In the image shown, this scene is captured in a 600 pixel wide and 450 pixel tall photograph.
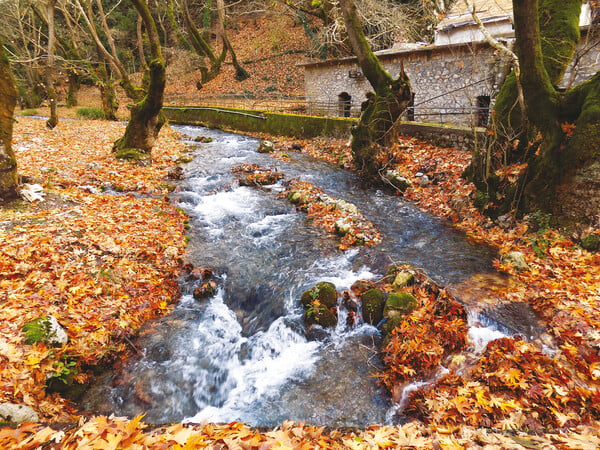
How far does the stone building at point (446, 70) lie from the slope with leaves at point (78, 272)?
11.0 meters

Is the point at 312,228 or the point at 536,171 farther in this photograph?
the point at 312,228

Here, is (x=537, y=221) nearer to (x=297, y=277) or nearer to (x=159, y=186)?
(x=297, y=277)

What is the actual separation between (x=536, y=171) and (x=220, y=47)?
43034mm

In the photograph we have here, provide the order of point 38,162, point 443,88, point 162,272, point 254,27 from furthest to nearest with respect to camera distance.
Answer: point 254,27
point 443,88
point 38,162
point 162,272

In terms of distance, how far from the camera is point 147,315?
17.0 ft

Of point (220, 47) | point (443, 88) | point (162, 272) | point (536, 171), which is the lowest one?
point (162, 272)

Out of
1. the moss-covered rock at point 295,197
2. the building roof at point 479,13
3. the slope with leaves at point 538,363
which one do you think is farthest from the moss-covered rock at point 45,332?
the building roof at point 479,13

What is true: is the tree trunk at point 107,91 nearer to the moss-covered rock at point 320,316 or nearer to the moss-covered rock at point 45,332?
the moss-covered rock at point 45,332

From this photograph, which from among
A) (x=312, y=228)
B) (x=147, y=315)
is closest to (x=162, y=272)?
(x=147, y=315)

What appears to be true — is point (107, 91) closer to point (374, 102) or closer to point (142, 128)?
point (142, 128)

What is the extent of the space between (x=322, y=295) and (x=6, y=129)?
7060 millimetres

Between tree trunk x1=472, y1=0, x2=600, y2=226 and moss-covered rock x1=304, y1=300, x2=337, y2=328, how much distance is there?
4923 mm

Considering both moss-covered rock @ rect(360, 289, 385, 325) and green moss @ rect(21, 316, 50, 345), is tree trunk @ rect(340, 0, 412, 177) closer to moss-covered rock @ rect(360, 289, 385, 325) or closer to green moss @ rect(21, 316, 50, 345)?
moss-covered rock @ rect(360, 289, 385, 325)

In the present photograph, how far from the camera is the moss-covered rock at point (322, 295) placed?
5.34 meters
